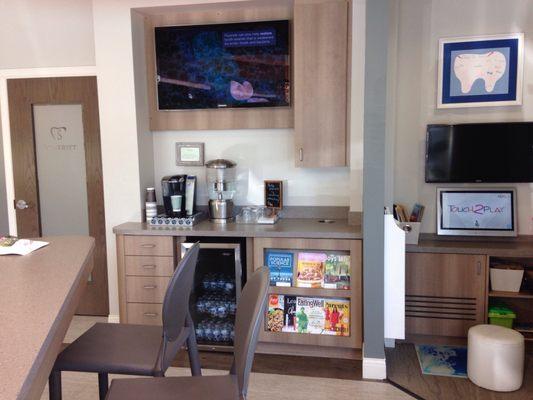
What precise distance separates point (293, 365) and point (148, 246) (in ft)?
4.25

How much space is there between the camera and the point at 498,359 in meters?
2.71

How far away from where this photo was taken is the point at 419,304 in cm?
327

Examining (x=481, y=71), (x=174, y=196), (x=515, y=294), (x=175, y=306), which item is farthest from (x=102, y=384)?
(x=481, y=71)

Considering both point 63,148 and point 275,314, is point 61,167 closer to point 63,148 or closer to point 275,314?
point 63,148

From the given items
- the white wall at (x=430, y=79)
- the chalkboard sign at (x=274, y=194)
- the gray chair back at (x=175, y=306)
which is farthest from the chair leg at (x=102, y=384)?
the white wall at (x=430, y=79)

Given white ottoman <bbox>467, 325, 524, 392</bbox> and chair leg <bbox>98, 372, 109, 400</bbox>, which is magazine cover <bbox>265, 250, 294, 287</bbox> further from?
chair leg <bbox>98, 372, 109, 400</bbox>

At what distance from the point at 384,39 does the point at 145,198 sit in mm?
2126

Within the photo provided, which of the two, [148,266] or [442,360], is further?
[148,266]

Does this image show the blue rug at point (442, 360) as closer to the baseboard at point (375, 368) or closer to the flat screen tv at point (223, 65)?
the baseboard at point (375, 368)

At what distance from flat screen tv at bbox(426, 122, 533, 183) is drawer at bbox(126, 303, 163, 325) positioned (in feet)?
7.29

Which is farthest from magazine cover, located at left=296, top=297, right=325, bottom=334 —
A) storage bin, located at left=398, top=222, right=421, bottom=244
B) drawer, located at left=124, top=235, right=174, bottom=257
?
drawer, located at left=124, top=235, right=174, bottom=257

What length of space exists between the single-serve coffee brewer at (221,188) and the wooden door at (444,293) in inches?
54.0

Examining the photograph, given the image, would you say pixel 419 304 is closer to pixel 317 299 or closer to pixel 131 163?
pixel 317 299

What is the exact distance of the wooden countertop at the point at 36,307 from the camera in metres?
1.01
